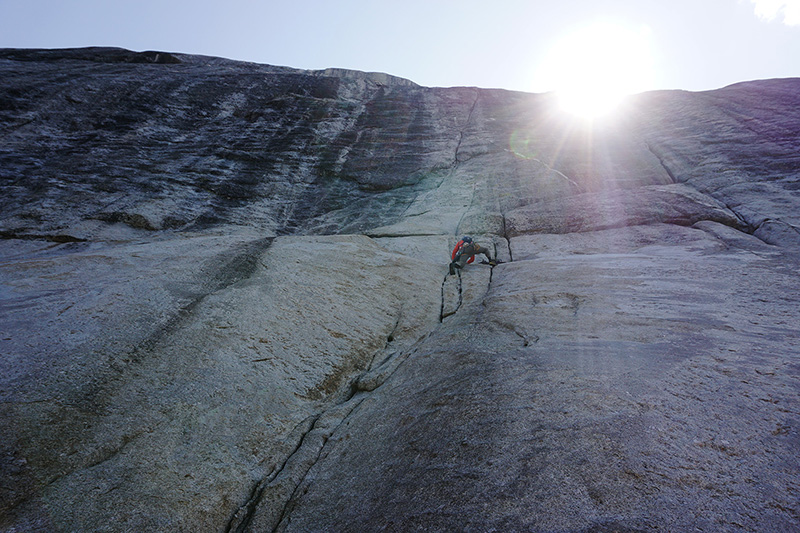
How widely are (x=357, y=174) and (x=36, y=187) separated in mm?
10692

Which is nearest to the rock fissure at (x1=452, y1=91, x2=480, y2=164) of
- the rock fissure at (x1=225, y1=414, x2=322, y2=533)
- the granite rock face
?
the granite rock face

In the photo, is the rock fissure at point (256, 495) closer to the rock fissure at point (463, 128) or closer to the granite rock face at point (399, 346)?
the granite rock face at point (399, 346)

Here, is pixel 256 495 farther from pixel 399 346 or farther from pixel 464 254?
pixel 464 254

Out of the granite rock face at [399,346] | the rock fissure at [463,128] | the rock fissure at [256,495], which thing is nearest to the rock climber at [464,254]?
the granite rock face at [399,346]

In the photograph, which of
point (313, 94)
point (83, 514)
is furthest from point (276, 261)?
point (313, 94)

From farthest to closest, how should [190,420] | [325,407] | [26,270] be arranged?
[26,270]
[325,407]
[190,420]

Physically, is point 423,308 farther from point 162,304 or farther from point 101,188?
point 101,188

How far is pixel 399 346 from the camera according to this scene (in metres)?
6.93

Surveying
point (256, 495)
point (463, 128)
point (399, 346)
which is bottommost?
point (399, 346)

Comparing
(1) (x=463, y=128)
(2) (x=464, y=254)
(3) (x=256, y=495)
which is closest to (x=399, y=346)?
(3) (x=256, y=495)

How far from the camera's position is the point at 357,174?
17656 millimetres

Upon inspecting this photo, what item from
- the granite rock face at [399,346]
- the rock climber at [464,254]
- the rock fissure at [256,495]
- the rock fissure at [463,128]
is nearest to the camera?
the granite rock face at [399,346]

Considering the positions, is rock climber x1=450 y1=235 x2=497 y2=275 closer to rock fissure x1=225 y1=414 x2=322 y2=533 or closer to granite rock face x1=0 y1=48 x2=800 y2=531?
granite rock face x1=0 y1=48 x2=800 y2=531

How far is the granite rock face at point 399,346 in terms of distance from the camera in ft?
10.8
